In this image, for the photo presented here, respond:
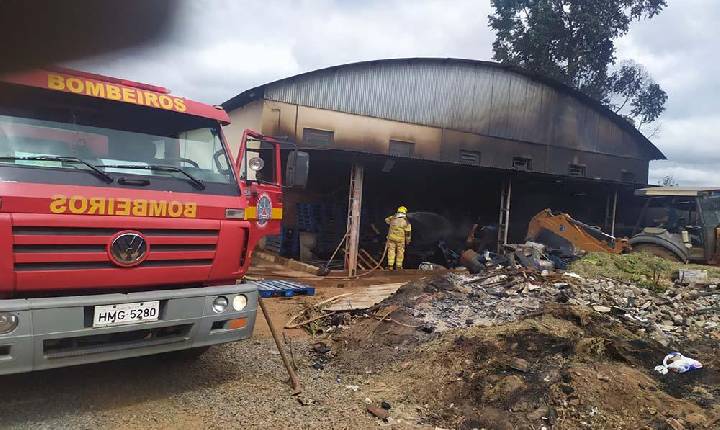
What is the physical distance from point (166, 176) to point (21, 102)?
1.06 meters

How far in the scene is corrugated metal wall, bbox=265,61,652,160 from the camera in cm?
1505

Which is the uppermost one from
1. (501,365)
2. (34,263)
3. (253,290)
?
(34,263)

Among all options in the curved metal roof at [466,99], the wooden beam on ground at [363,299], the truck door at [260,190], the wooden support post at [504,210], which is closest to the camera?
the truck door at [260,190]

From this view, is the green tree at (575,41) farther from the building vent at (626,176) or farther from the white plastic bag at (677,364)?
the white plastic bag at (677,364)

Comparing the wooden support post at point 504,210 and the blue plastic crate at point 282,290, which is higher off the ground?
the wooden support post at point 504,210

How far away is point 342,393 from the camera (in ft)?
13.7

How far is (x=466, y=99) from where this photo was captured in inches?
676

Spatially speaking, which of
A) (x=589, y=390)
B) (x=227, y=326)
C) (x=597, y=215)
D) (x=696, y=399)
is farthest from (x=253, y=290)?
(x=597, y=215)

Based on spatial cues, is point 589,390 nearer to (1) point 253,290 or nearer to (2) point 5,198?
(1) point 253,290

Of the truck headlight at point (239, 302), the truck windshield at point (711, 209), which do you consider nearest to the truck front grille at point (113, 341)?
the truck headlight at point (239, 302)

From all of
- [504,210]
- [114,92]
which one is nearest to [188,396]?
[114,92]

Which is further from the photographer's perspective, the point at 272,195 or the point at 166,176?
the point at 272,195

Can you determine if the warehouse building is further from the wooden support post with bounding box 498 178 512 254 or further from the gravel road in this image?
the gravel road

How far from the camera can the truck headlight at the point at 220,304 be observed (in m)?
3.74
